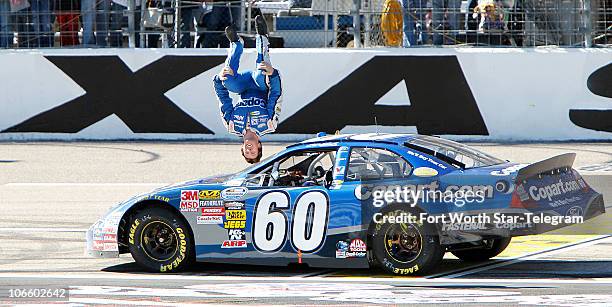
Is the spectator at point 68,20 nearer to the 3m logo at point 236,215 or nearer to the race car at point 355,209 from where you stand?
the race car at point 355,209

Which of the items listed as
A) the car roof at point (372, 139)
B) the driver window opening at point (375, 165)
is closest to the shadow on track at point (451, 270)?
the driver window opening at point (375, 165)

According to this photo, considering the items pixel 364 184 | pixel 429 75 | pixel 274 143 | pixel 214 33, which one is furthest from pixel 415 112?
pixel 364 184

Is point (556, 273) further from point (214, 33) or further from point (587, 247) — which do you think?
point (214, 33)

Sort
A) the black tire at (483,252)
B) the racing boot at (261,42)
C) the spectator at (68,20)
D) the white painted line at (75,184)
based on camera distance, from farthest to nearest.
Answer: the spectator at (68,20)
the white painted line at (75,184)
the racing boot at (261,42)
the black tire at (483,252)

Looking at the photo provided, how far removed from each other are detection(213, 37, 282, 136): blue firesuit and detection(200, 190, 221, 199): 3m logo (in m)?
3.88

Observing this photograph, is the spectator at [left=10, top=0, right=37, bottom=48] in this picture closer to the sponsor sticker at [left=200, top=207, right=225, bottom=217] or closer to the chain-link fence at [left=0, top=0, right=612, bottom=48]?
the chain-link fence at [left=0, top=0, right=612, bottom=48]

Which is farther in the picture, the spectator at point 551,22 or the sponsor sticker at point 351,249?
the spectator at point 551,22

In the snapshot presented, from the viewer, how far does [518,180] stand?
8.62 meters

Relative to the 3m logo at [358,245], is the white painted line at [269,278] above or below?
below

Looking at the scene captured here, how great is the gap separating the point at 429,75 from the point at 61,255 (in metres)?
9.01

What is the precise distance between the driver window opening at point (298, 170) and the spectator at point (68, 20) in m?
10.3

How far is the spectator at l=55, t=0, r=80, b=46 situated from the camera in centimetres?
1883

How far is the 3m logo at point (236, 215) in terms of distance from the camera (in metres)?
9.20

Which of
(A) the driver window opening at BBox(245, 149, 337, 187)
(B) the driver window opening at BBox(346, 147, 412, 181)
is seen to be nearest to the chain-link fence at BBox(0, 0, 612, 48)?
(A) the driver window opening at BBox(245, 149, 337, 187)
